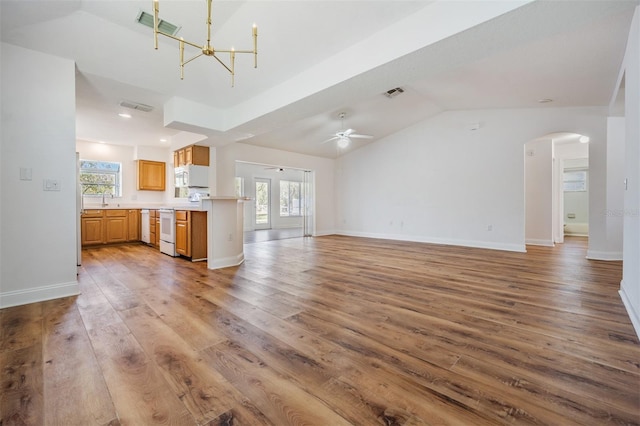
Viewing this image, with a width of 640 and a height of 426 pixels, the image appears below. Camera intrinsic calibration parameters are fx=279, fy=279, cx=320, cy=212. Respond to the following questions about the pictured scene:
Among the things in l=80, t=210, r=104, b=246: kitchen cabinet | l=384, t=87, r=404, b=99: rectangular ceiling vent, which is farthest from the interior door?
l=384, t=87, r=404, b=99: rectangular ceiling vent

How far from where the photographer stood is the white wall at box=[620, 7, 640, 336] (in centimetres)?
216

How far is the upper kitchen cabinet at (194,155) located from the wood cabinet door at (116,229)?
198 centimetres

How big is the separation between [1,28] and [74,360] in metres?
3.05

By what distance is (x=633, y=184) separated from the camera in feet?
7.48

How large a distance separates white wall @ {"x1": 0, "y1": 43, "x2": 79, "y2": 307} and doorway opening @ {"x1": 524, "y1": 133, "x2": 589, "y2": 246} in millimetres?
7840

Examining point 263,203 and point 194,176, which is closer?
point 194,176

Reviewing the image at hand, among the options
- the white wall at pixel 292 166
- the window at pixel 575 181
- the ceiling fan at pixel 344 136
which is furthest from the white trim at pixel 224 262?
the window at pixel 575 181

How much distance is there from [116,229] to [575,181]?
42.6ft

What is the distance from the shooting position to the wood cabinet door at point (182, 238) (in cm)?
471

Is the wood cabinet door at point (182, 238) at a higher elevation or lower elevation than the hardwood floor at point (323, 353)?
higher

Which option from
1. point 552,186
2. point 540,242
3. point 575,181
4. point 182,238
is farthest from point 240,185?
point 575,181

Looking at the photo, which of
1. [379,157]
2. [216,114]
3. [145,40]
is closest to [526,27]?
[145,40]

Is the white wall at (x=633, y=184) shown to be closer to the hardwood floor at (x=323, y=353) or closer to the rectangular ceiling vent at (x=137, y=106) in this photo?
the hardwood floor at (x=323, y=353)

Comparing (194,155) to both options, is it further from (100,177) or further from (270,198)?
(270,198)
